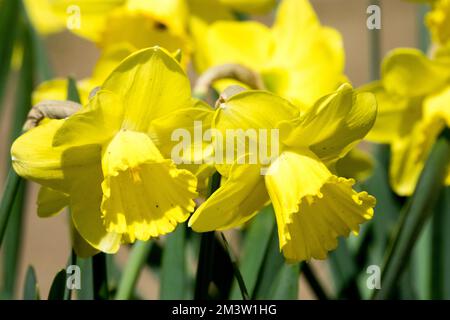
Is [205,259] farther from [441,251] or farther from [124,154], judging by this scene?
[441,251]

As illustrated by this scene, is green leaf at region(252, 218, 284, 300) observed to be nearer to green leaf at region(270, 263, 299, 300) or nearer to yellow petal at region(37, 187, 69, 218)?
green leaf at region(270, 263, 299, 300)

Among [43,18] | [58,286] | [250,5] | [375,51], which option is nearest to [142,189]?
[58,286]

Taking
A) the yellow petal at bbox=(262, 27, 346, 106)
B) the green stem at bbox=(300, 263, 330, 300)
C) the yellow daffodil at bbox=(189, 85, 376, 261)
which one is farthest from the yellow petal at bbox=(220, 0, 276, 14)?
the yellow daffodil at bbox=(189, 85, 376, 261)

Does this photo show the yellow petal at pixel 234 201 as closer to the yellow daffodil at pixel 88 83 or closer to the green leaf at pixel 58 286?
the green leaf at pixel 58 286

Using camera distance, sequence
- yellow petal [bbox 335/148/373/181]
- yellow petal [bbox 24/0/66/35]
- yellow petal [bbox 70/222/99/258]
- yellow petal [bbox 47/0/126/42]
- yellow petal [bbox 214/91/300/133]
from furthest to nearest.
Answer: yellow petal [bbox 24/0/66/35], yellow petal [bbox 47/0/126/42], yellow petal [bbox 335/148/373/181], yellow petal [bbox 70/222/99/258], yellow petal [bbox 214/91/300/133]

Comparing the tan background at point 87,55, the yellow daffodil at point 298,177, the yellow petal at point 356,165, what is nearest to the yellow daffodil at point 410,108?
the yellow petal at point 356,165

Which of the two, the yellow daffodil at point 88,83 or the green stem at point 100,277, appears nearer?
the green stem at point 100,277
